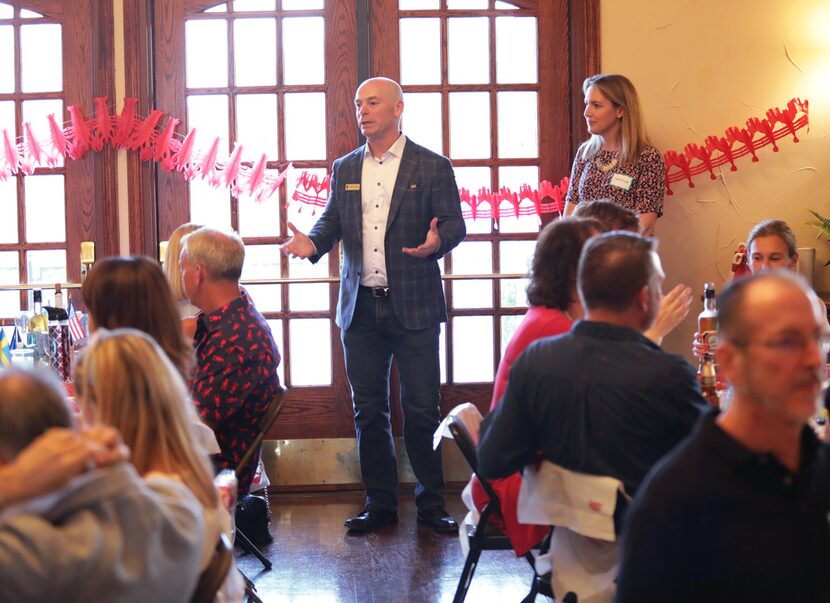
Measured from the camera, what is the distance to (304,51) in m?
5.12

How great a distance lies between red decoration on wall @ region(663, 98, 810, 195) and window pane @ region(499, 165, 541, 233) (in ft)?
2.10

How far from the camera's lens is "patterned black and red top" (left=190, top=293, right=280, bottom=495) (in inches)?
124

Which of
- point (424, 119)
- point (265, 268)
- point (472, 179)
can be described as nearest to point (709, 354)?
point (472, 179)

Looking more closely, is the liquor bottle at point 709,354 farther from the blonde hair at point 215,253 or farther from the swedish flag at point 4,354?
the swedish flag at point 4,354

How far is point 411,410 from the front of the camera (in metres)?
4.63

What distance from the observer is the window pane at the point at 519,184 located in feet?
17.0

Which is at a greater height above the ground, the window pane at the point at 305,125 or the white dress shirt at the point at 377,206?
the window pane at the point at 305,125

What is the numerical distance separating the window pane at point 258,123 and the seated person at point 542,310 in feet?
8.32

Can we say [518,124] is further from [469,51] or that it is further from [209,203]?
[209,203]

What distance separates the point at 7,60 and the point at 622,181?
2.99 m

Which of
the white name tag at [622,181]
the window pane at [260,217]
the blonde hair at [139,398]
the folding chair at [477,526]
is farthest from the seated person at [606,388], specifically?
the window pane at [260,217]

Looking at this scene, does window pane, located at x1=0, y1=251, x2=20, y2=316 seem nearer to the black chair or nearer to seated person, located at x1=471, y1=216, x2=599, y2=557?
seated person, located at x1=471, y1=216, x2=599, y2=557

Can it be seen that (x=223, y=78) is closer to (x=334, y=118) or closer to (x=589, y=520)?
(x=334, y=118)

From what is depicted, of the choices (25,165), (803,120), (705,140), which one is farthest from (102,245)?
(803,120)
